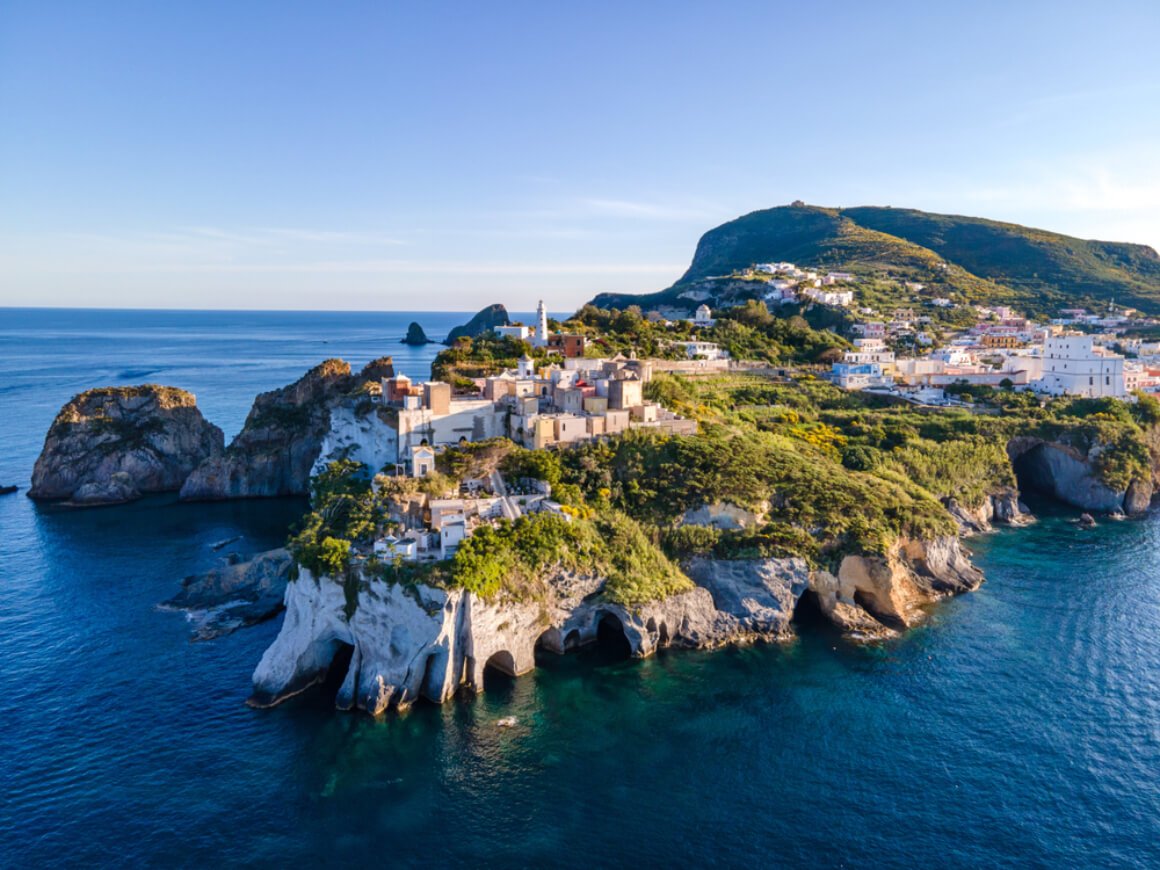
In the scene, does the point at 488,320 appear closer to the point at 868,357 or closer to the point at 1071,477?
the point at 868,357

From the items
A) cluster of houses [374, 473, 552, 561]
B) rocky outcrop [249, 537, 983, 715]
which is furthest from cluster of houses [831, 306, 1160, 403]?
cluster of houses [374, 473, 552, 561]

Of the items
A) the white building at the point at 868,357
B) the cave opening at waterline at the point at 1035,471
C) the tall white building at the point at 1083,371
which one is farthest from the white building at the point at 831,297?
the cave opening at waterline at the point at 1035,471

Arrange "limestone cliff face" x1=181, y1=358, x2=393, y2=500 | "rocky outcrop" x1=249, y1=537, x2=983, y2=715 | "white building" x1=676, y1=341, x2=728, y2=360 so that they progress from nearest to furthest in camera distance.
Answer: "rocky outcrop" x1=249, y1=537, x2=983, y2=715 < "limestone cliff face" x1=181, y1=358, x2=393, y2=500 < "white building" x1=676, y1=341, x2=728, y2=360

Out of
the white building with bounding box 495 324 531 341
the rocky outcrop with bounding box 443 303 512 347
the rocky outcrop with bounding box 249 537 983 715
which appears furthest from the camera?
the rocky outcrop with bounding box 443 303 512 347

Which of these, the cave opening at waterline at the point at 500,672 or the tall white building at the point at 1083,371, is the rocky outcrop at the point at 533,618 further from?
the tall white building at the point at 1083,371

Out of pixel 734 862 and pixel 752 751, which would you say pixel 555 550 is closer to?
pixel 752 751

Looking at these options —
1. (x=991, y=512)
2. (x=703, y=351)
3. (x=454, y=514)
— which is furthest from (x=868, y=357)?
(x=454, y=514)

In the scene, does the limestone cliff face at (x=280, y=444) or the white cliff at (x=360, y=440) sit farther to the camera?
the limestone cliff face at (x=280, y=444)

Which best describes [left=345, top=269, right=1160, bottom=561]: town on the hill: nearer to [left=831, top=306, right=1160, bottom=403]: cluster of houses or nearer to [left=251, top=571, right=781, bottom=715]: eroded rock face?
[left=831, top=306, right=1160, bottom=403]: cluster of houses
